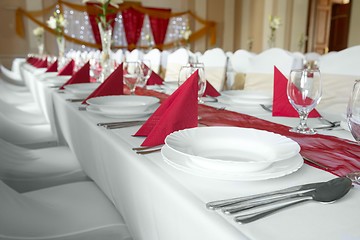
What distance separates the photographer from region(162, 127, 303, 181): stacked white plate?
0.63 m

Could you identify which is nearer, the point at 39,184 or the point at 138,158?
the point at 138,158

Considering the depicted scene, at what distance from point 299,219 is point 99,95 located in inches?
46.6

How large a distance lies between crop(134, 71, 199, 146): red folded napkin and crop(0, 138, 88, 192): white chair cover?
76 cm

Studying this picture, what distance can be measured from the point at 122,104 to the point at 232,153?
70 centimetres

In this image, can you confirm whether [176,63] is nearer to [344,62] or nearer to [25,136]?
[25,136]

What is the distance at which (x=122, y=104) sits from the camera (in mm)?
1376

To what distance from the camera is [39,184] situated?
1.56 metres

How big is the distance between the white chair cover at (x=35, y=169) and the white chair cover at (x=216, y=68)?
1547mm

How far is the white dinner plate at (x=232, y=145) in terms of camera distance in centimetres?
72

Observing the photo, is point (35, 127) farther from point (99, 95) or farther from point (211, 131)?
point (211, 131)

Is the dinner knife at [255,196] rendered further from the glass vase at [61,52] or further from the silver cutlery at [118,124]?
the glass vase at [61,52]

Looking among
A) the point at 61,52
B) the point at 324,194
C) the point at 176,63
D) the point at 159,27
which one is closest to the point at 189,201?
the point at 324,194

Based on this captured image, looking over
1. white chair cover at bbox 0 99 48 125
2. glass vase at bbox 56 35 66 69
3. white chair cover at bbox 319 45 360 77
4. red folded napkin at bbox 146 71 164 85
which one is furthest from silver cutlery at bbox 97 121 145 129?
glass vase at bbox 56 35 66 69

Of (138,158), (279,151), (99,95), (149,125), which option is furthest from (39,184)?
(279,151)
